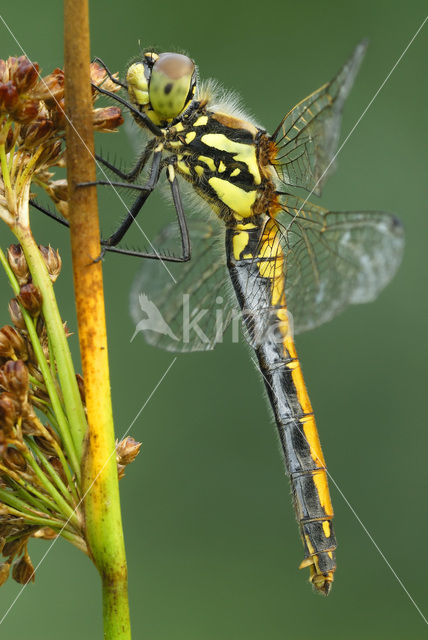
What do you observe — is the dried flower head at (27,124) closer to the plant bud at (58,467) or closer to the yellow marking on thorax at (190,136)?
the plant bud at (58,467)

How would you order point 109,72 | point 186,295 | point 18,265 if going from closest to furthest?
point 18,265
point 109,72
point 186,295

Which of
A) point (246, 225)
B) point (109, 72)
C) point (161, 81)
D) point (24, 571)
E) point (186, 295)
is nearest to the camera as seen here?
point (24, 571)

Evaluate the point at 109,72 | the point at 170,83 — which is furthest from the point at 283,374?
the point at 109,72

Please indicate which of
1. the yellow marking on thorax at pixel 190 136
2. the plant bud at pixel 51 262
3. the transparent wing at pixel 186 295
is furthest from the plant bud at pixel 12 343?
the transparent wing at pixel 186 295

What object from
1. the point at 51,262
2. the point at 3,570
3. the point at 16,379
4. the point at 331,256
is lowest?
the point at 3,570

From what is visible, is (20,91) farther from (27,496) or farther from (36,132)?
(27,496)

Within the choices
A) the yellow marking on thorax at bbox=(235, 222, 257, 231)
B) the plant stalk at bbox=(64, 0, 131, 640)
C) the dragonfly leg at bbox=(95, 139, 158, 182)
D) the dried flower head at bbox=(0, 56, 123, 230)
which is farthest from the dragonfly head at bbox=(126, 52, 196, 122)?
the plant stalk at bbox=(64, 0, 131, 640)

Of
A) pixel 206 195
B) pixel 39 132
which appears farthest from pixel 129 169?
pixel 39 132
